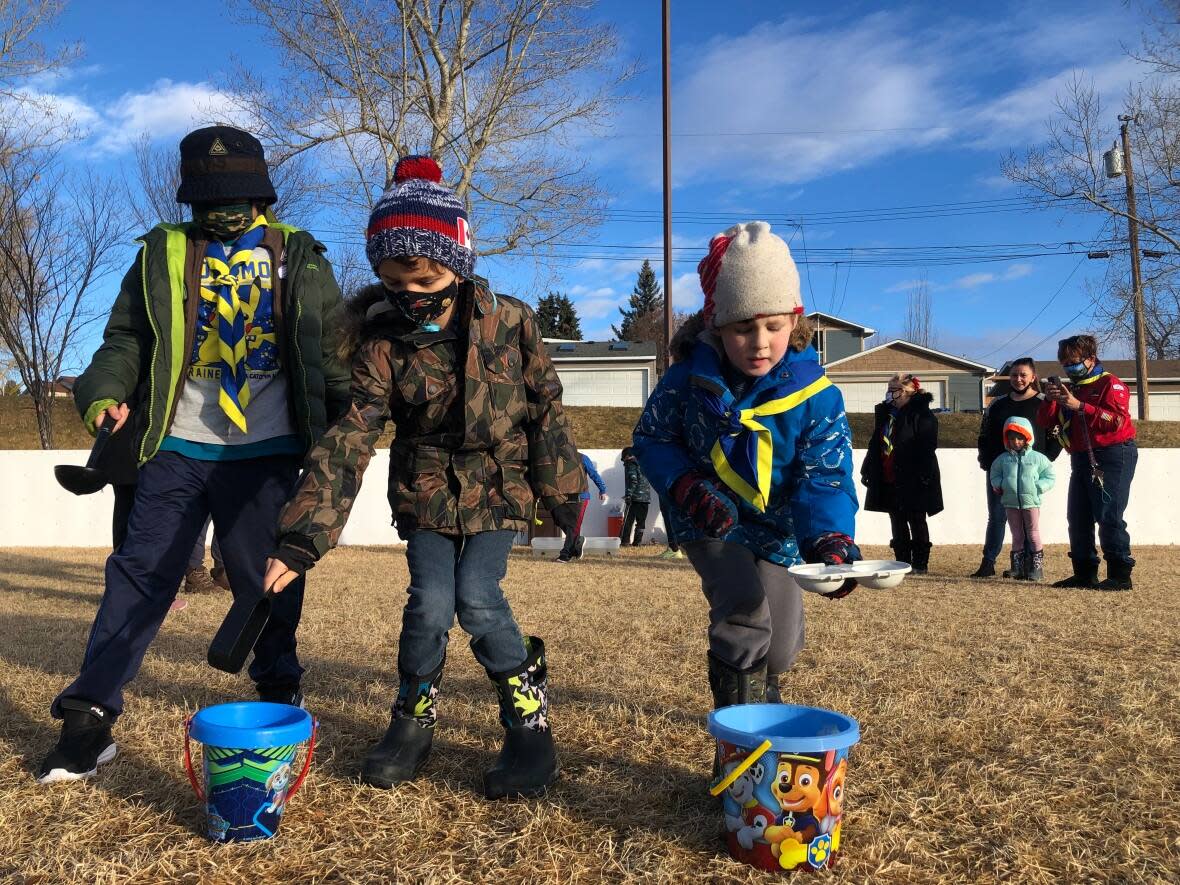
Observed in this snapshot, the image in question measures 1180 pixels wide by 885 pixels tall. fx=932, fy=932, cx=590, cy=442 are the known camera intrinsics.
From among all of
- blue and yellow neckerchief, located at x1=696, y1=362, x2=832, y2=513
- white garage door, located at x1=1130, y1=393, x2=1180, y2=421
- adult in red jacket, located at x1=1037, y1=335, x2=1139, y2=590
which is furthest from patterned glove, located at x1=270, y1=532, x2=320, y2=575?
white garage door, located at x1=1130, y1=393, x2=1180, y2=421

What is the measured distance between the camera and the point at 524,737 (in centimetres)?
255

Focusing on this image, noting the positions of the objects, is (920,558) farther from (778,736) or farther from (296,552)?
(296,552)

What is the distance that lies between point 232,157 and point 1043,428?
6.37 m

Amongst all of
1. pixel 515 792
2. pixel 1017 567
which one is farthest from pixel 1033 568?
pixel 515 792

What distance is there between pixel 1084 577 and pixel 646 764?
17.8ft

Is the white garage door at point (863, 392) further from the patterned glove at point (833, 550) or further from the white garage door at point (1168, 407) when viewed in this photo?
the patterned glove at point (833, 550)

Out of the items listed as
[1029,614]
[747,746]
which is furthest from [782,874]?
[1029,614]

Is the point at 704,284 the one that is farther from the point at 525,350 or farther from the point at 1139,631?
the point at 1139,631

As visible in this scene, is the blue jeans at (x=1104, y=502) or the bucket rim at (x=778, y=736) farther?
the blue jeans at (x=1104, y=502)

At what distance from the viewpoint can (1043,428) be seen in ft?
23.6

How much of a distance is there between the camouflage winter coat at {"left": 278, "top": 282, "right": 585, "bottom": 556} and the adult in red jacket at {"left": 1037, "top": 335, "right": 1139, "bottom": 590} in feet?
17.6

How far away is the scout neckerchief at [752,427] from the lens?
2.51 m

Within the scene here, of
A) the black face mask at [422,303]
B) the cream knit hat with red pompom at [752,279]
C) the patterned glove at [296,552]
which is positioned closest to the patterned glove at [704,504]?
the cream knit hat with red pompom at [752,279]

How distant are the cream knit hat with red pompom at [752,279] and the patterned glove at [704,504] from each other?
→ 441mm
